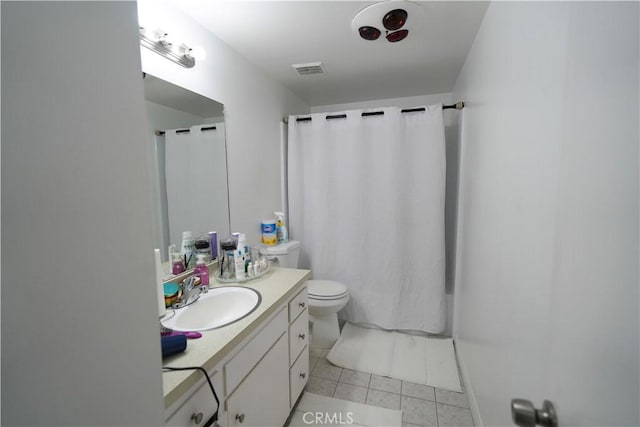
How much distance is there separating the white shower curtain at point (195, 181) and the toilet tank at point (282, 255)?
475mm

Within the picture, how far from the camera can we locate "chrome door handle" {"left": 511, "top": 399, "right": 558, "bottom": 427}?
1.62 ft

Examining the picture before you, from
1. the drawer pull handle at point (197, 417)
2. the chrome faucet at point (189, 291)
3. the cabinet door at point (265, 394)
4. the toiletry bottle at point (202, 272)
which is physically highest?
the toiletry bottle at point (202, 272)

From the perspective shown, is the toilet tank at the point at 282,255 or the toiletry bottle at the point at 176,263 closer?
the toiletry bottle at the point at 176,263

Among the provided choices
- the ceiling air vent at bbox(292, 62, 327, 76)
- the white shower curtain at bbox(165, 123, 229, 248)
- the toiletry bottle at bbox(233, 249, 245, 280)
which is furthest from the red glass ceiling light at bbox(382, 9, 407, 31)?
the toiletry bottle at bbox(233, 249, 245, 280)

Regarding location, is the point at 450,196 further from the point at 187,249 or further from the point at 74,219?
the point at 74,219

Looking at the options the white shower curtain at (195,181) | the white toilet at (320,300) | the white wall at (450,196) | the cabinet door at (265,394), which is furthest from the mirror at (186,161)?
the white wall at (450,196)

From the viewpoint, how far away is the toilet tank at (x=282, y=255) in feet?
6.64

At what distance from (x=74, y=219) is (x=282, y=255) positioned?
172 cm

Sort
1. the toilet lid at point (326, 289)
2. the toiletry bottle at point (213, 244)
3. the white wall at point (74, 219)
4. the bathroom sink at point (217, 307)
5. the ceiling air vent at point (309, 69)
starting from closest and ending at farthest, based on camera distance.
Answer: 1. the white wall at point (74, 219)
2. the bathroom sink at point (217, 307)
3. the toiletry bottle at point (213, 244)
4. the ceiling air vent at point (309, 69)
5. the toilet lid at point (326, 289)

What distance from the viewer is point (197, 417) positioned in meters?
0.79

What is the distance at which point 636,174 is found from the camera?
13.7 inches

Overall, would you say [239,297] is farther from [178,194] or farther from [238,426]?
[178,194]

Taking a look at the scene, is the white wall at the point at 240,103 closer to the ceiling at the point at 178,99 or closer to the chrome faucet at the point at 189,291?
the ceiling at the point at 178,99

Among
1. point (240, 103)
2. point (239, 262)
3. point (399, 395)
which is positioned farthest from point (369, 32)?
point (399, 395)
